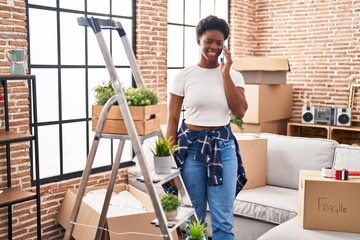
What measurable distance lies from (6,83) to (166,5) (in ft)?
6.99

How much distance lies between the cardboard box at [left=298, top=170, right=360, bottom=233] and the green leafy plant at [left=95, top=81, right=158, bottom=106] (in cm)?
110

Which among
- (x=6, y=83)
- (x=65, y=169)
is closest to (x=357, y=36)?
(x=65, y=169)

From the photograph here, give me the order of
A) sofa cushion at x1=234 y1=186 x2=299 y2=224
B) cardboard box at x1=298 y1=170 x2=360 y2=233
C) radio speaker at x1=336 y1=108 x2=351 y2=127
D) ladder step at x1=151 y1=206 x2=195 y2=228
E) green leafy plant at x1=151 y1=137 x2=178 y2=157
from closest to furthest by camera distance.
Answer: ladder step at x1=151 y1=206 x2=195 y2=228
green leafy plant at x1=151 y1=137 x2=178 y2=157
cardboard box at x1=298 y1=170 x2=360 y2=233
sofa cushion at x1=234 y1=186 x2=299 y2=224
radio speaker at x1=336 y1=108 x2=351 y2=127

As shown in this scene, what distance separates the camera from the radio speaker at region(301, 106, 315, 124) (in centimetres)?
597

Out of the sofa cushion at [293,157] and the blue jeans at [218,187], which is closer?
the blue jeans at [218,187]

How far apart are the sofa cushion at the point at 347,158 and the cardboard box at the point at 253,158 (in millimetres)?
596

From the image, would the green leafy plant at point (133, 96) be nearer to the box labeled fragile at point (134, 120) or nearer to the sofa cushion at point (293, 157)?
the box labeled fragile at point (134, 120)

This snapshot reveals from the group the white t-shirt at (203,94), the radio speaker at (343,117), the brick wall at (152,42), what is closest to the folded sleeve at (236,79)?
the white t-shirt at (203,94)

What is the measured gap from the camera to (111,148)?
4.53m

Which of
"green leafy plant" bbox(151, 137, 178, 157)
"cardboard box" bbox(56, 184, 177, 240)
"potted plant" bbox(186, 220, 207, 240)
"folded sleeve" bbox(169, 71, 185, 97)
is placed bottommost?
"cardboard box" bbox(56, 184, 177, 240)

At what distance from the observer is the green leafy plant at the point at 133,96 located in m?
2.30

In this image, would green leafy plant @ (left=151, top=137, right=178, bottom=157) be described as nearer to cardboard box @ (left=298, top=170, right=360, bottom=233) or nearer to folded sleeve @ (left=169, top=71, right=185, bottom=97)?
folded sleeve @ (left=169, top=71, right=185, bottom=97)

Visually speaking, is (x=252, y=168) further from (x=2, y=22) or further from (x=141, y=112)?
(x=2, y=22)

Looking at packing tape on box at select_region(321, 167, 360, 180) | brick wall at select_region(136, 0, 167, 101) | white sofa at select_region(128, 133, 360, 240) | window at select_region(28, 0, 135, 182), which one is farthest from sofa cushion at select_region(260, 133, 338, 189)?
window at select_region(28, 0, 135, 182)
